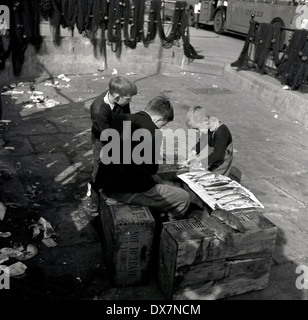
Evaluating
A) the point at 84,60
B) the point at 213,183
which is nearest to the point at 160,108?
the point at 213,183

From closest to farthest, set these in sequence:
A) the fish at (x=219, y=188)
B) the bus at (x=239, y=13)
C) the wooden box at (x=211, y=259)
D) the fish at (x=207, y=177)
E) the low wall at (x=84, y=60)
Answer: the wooden box at (x=211, y=259) → the fish at (x=219, y=188) → the fish at (x=207, y=177) → the low wall at (x=84, y=60) → the bus at (x=239, y=13)

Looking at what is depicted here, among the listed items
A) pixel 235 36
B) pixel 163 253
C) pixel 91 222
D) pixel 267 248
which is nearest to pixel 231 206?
pixel 267 248

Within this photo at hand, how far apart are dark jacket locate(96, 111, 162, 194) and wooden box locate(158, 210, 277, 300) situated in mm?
523

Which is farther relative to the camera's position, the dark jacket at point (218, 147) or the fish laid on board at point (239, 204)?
the dark jacket at point (218, 147)

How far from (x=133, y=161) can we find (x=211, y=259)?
113 centimetres

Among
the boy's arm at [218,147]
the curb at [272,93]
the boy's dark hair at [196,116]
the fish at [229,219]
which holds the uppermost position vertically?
the boy's dark hair at [196,116]

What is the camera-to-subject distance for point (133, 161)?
145 inches

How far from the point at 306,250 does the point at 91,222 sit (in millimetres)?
2535

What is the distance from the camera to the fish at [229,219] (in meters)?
3.48

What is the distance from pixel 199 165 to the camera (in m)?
4.90

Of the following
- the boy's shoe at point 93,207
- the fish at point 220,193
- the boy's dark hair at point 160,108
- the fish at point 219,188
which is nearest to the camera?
the boy's dark hair at point 160,108

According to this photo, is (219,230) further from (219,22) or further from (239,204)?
(219,22)

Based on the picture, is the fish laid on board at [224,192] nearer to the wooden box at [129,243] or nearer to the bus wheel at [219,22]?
the wooden box at [129,243]

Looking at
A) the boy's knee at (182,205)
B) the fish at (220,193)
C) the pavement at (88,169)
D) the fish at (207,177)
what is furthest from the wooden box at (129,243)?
the fish at (207,177)
